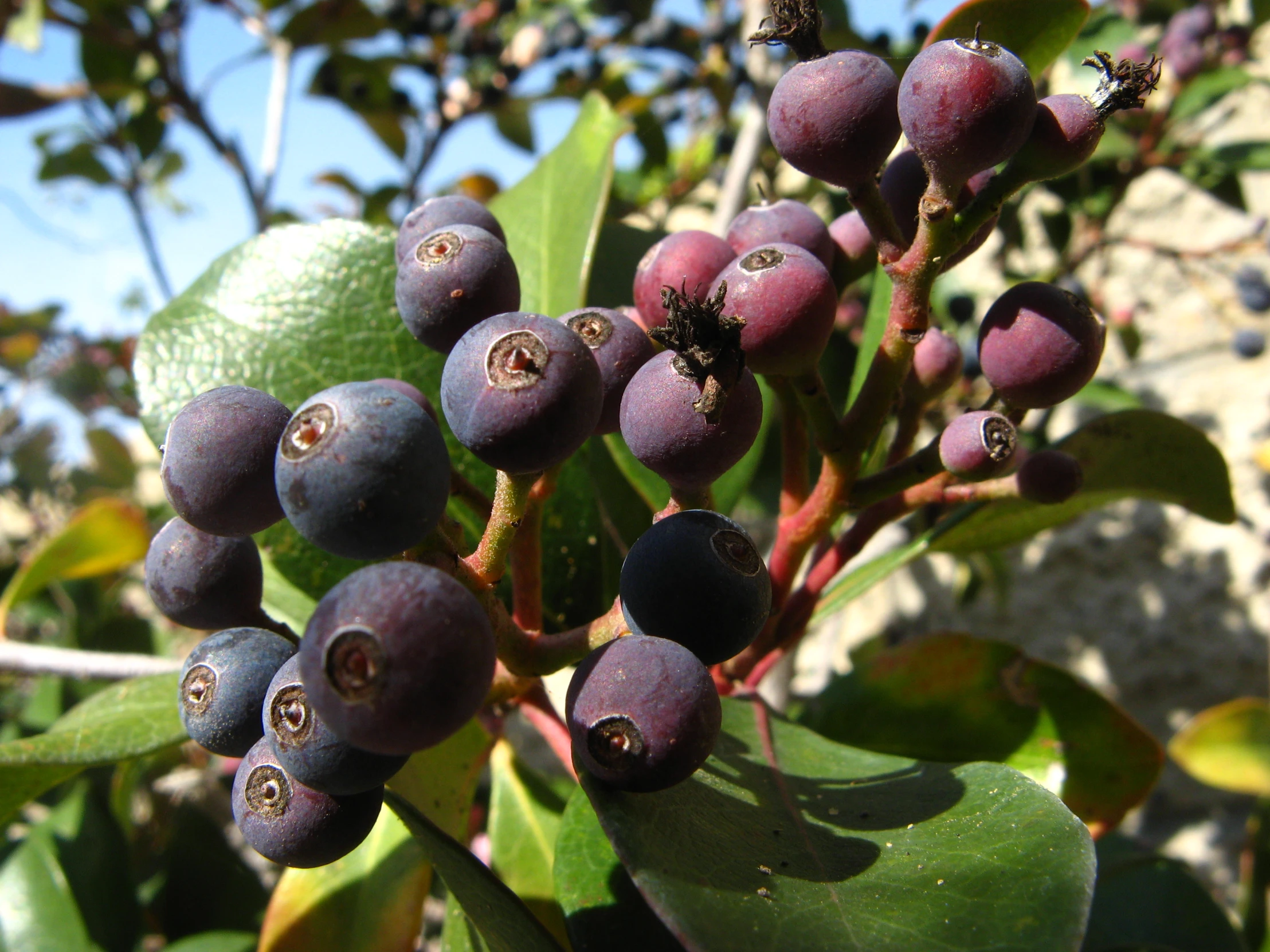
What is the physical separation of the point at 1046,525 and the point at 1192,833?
209 centimetres

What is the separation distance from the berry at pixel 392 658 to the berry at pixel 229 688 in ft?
0.73

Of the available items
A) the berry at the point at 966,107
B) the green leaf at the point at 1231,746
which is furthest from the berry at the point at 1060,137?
the green leaf at the point at 1231,746

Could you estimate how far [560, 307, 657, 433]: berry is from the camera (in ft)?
2.38

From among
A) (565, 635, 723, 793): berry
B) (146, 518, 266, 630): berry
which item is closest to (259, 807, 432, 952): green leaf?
(146, 518, 266, 630): berry

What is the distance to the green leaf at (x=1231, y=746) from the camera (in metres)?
1.87

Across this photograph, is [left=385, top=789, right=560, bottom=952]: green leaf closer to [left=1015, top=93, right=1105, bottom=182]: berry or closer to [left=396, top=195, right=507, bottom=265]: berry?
[left=396, top=195, right=507, bottom=265]: berry

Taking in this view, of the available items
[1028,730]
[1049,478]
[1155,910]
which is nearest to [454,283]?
[1049,478]

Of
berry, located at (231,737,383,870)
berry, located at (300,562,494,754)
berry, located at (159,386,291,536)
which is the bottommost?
berry, located at (231,737,383,870)

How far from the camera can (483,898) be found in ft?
2.09

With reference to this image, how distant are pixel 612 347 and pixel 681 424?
6.1 inches

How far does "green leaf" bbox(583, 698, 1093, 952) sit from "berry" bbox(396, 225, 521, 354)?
1.28 feet

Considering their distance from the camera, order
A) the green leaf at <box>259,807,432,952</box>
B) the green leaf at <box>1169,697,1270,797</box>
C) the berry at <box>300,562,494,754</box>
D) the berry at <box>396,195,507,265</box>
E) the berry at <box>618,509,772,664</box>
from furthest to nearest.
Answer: the green leaf at <box>1169,697,1270,797</box>, the green leaf at <box>259,807,432,952</box>, the berry at <box>396,195,507,265</box>, the berry at <box>618,509,772,664</box>, the berry at <box>300,562,494,754</box>

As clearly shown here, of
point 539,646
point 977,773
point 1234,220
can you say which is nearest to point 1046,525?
point 977,773

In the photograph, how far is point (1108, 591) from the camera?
9.13 ft
